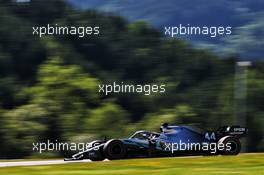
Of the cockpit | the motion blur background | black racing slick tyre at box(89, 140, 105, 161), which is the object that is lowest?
black racing slick tyre at box(89, 140, 105, 161)

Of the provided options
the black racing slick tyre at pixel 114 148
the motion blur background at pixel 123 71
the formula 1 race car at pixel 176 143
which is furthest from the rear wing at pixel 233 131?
the black racing slick tyre at pixel 114 148

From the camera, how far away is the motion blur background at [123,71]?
14422mm

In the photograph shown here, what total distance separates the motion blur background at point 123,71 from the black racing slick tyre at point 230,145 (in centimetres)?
18

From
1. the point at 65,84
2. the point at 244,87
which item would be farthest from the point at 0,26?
the point at 244,87

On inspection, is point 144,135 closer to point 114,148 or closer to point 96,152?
point 114,148

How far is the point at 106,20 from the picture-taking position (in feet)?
48.5

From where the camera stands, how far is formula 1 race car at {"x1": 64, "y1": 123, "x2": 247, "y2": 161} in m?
14.4

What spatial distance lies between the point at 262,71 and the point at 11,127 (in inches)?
158

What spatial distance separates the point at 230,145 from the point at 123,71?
2029 millimetres

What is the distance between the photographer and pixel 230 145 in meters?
14.5

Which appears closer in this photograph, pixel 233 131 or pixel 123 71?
pixel 233 131

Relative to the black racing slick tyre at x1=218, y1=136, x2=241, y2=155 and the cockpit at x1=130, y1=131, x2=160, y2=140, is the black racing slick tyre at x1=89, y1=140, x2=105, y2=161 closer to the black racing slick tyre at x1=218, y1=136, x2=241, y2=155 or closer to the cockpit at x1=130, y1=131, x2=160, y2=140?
the cockpit at x1=130, y1=131, x2=160, y2=140

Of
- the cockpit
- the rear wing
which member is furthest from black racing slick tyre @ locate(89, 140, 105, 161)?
the rear wing

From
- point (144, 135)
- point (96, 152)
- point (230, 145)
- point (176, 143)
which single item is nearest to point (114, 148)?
point (96, 152)
